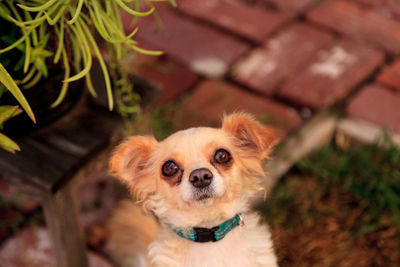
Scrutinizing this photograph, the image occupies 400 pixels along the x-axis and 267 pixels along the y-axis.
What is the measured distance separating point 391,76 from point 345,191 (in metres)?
0.87

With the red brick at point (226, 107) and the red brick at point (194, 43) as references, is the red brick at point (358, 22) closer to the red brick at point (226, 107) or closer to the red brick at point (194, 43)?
the red brick at point (194, 43)

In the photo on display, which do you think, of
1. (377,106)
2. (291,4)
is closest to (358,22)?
(291,4)

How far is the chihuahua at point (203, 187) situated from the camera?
1.46 metres

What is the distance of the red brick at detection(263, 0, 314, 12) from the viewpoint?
11.0 ft

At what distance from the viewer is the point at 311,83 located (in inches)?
113

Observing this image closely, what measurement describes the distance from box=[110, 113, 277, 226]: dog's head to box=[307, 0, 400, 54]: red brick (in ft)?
6.11

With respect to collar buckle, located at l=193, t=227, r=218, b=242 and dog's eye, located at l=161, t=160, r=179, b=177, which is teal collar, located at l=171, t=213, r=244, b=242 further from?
dog's eye, located at l=161, t=160, r=179, b=177

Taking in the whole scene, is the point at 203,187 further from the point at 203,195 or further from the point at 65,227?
the point at 65,227

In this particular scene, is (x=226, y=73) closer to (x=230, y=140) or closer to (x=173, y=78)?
(x=173, y=78)

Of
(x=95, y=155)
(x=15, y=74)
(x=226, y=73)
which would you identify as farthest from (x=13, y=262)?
(x=226, y=73)

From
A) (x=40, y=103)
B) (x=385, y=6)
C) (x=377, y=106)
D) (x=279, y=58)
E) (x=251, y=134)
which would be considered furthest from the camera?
(x=385, y=6)

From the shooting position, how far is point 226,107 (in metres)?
2.78

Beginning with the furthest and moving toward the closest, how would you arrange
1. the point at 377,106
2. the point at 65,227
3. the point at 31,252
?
the point at 377,106
the point at 31,252
the point at 65,227

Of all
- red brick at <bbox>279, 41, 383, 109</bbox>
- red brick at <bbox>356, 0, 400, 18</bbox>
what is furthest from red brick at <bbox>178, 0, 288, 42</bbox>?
red brick at <bbox>356, 0, 400, 18</bbox>
